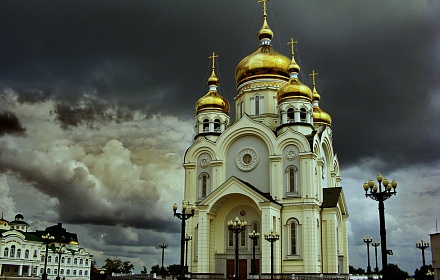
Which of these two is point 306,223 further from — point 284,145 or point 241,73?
point 241,73

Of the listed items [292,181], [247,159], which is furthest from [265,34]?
[292,181]

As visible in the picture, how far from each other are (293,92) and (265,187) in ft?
25.9

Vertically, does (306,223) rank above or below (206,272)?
above

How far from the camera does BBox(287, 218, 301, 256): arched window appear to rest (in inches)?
1438

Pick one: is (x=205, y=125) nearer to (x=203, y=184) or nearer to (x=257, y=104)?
(x=257, y=104)

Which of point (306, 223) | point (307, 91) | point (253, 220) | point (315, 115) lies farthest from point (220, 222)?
point (315, 115)

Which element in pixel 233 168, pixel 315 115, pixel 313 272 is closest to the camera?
pixel 313 272

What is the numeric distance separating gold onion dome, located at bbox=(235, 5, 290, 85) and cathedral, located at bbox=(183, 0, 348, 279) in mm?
97

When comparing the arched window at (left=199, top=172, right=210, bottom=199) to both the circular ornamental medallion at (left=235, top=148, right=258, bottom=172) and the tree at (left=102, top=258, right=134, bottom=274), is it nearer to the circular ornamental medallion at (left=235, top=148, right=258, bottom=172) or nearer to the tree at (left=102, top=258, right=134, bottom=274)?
the circular ornamental medallion at (left=235, top=148, right=258, bottom=172)

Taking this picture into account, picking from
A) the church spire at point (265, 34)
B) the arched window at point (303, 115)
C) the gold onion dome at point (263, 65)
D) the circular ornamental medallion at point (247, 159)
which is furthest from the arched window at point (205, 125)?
the church spire at point (265, 34)

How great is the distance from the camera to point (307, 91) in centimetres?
4122

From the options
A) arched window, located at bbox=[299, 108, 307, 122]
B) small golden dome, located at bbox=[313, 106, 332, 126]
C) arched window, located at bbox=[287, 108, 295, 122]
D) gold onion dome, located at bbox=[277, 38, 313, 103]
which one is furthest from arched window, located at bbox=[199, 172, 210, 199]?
small golden dome, located at bbox=[313, 106, 332, 126]

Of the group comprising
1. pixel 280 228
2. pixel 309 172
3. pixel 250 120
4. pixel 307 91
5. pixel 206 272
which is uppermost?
pixel 307 91

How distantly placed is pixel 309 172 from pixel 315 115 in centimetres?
1357
